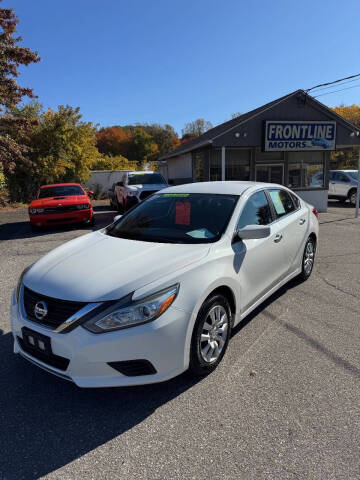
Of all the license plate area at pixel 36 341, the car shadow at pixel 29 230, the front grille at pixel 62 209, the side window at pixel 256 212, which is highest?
the side window at pixel 256 212

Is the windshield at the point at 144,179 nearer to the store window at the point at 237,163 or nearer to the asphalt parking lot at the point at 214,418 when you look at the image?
the store window at the point at 237,163

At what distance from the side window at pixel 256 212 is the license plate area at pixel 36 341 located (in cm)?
206

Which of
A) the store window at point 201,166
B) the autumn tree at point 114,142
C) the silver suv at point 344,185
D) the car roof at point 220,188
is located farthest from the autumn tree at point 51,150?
the autumn tree at point 114,142

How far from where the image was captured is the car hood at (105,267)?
246cm

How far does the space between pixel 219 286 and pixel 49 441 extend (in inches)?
65.0

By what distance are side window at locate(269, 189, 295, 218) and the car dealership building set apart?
7759 millimetres

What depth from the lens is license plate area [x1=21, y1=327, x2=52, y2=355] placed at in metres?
2.42

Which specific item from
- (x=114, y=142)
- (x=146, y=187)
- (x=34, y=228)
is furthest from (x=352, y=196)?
(x=114, y=142)

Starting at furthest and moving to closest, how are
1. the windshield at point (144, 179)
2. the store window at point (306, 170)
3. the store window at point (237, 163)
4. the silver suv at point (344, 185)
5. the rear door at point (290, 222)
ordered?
the silver suv at point (344, 185), the store window at point (237, 163), the store window at point (306, 170), the windshield at point (144, 179), the rear door at point (290, 222)

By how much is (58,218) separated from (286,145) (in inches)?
366

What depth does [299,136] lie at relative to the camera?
1376 cm

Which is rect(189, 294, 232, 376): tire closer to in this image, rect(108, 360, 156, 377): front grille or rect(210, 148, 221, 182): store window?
rect(108, 360, 156, 377): front grille

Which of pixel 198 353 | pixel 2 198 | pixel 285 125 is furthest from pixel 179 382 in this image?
pixel 2 198

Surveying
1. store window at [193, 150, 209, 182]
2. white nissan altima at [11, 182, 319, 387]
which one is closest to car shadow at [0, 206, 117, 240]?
store window at [193, 150, 209, 182]
